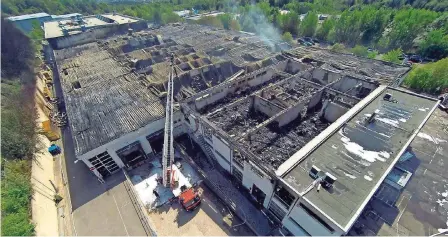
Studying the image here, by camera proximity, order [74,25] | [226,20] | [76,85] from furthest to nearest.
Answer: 1. [226,20]
2. [74,25]
3. [76,85]

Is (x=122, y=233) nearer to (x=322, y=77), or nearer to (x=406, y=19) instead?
(x=322, y=77)

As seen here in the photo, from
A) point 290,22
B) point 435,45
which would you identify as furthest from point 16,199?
point 435,45

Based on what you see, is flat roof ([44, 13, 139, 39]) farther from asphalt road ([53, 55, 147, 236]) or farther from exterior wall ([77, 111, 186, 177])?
exterior wall ([77, 111, 186, 177])

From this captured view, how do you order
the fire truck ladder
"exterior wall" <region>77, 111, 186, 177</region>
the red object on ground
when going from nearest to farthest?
the red object on ground < the fire truck ladder < "exterior wall" <region>77, 111, 186, 177</region>

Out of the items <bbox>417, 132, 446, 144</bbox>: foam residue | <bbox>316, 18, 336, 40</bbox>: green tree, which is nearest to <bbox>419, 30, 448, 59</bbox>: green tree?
<bbox>316, 18, 336, 40</bbox>: green tree

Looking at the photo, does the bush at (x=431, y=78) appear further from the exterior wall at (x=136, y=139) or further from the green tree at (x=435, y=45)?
the exterior wall at (x=136, y=139)

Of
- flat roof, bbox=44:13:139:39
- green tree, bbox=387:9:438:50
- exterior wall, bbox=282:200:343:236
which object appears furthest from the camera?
flat roof, bbox=44:13:139:39

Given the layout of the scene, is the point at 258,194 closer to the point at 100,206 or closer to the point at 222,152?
the point at 222,152

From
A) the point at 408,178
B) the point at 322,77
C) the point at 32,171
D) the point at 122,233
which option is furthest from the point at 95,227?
the point at 322,77
